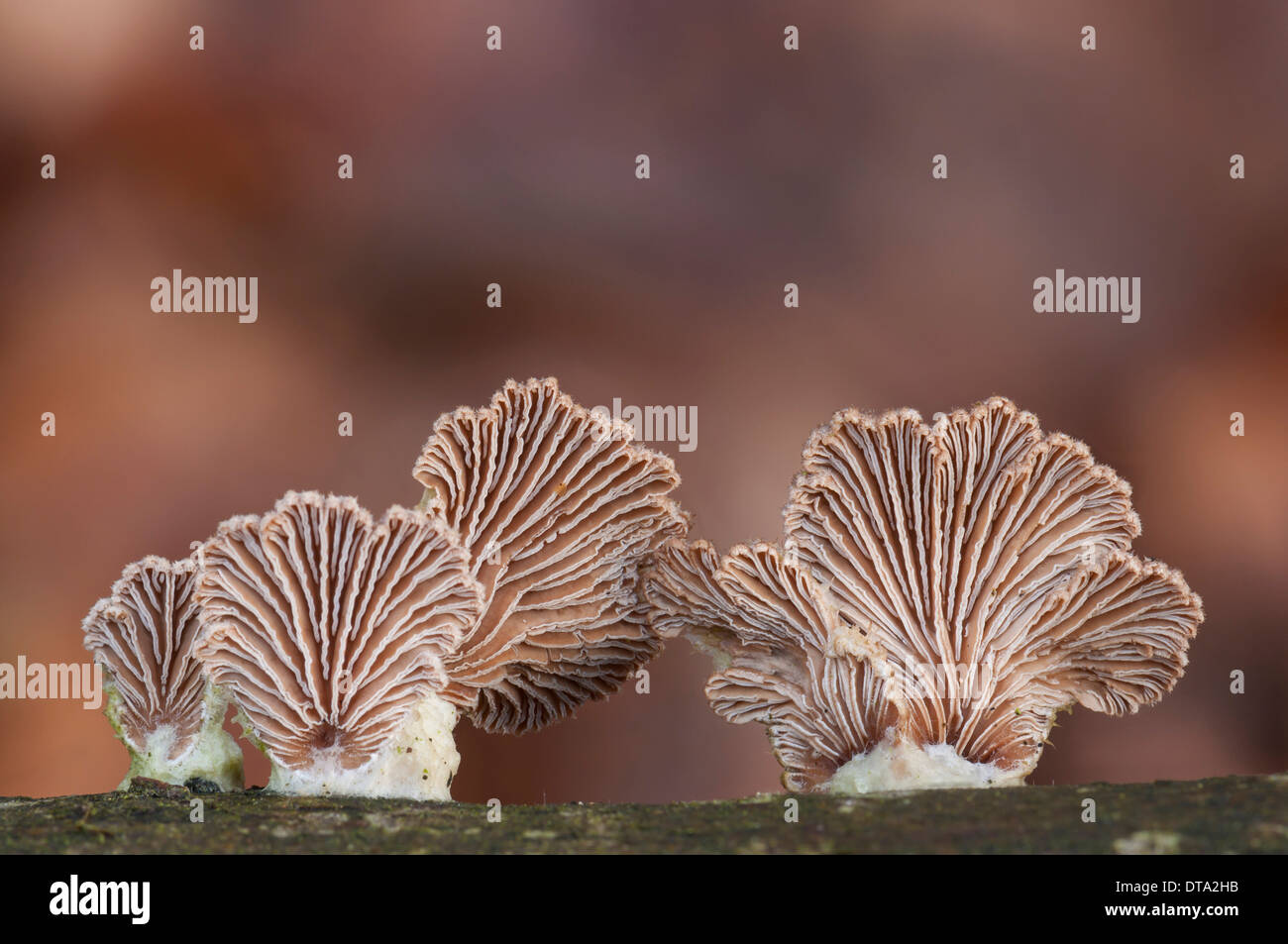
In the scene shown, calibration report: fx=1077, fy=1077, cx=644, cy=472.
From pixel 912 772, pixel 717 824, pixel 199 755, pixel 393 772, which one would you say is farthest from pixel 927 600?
pixel 199 755

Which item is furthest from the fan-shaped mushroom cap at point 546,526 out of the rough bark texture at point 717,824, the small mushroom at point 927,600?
the rough bark texture at point 717,824

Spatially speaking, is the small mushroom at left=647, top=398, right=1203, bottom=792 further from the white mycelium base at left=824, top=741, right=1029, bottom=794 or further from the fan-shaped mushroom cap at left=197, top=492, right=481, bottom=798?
the fan-shaped mushroom cap at left=197, top=492, right=481, bottom=798

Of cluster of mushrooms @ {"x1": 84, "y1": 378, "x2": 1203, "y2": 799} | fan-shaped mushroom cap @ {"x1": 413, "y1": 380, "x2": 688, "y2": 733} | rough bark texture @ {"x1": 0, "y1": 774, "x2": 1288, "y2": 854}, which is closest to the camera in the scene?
rough bark texture @ {"x1": 0, "y1": 774, "x2": 1288, "y2": 854}

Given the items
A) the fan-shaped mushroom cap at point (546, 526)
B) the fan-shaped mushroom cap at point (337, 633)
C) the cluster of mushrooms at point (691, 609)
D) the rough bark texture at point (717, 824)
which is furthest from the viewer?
the fan-shaped mushroom cap at point (546, 526)

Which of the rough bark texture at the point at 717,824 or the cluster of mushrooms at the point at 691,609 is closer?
the rough bark texture at the point at 717,824

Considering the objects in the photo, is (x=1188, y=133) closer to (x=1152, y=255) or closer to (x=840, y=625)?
(x=1152, y=255)

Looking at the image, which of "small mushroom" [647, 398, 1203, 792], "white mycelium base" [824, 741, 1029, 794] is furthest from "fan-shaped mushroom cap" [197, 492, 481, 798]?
"white mycelium base" [824, 741, 1029, 794]

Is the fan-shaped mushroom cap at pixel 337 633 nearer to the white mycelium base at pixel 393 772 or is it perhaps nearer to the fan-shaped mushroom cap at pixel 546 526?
the white mycelium base at pixel 393 772
